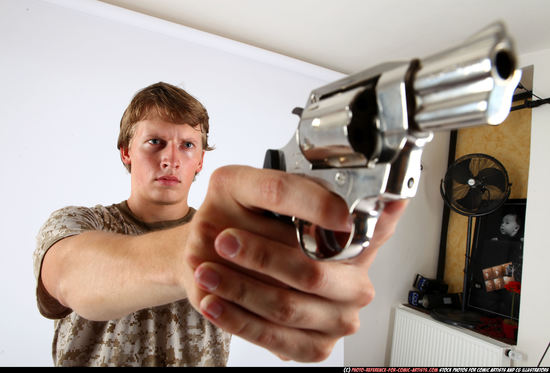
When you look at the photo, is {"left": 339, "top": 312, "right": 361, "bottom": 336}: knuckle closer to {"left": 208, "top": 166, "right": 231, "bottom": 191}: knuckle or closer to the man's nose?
{"left": 208, "top": 166, "right": 231, "bottom": 191}: knuckle

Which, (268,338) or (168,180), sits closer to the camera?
(268,338)

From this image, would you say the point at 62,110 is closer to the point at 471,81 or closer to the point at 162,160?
the point at 162,160

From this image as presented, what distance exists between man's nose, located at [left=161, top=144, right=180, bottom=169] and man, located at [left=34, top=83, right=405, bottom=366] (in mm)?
492

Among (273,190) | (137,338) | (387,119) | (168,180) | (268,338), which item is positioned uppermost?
(168,180)

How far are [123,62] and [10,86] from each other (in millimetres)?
552

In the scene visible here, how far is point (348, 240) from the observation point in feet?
1.81

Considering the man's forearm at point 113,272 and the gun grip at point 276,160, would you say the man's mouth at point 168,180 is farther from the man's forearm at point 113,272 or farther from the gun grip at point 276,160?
the gun grip at point 276,160

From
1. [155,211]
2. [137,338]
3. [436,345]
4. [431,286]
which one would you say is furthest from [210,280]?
[431,286]

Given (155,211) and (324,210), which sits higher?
(155,211)

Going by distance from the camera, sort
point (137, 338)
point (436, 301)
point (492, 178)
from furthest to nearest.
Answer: point (436, 301) → point (492, 178) → point (137, 338)

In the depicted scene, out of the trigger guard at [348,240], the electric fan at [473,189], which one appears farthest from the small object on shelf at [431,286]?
the trigger guard at [348,240]

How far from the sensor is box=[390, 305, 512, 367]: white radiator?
2.42 meters

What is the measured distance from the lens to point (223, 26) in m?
2.38

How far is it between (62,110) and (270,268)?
1.76 m
